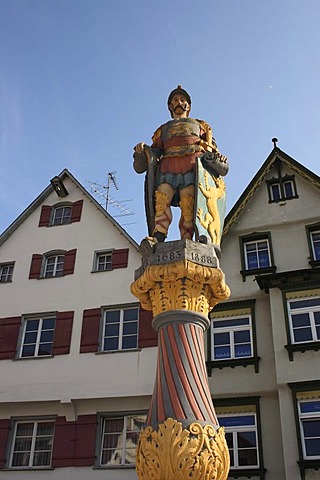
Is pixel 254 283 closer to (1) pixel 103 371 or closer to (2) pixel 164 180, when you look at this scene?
(1) pixel 103 371

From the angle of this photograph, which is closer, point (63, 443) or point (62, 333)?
point (63, 443)

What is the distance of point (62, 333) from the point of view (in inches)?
592

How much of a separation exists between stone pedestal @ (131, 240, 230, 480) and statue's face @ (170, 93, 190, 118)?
2369 mm

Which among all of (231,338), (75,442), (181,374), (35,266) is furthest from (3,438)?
(181,374)

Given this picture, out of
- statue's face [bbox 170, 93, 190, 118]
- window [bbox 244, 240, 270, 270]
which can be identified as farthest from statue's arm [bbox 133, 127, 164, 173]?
window [bbox 244, 240, 270, 270]

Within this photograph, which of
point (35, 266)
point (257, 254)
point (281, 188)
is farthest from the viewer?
point (35, 266)

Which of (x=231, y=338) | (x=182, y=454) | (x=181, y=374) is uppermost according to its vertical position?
(x=231, y=338)

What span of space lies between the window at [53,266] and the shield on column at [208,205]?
10086 millimetres

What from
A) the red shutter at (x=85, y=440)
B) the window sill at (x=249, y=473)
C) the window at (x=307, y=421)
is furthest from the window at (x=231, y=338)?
A: the red shutter at (x=85, y=440)

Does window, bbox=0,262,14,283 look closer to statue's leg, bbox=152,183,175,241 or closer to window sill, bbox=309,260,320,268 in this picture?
window sill, bbox=309,260,320,268

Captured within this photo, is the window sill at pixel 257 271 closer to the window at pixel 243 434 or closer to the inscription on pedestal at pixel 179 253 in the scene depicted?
the window at pixel 243 434

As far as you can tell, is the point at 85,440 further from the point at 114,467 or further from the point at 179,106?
the point at 179,106

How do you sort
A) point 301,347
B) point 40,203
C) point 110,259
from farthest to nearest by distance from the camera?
point 40,203 → point 110,259 → point 301,347

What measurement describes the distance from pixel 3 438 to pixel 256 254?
8296 mm
